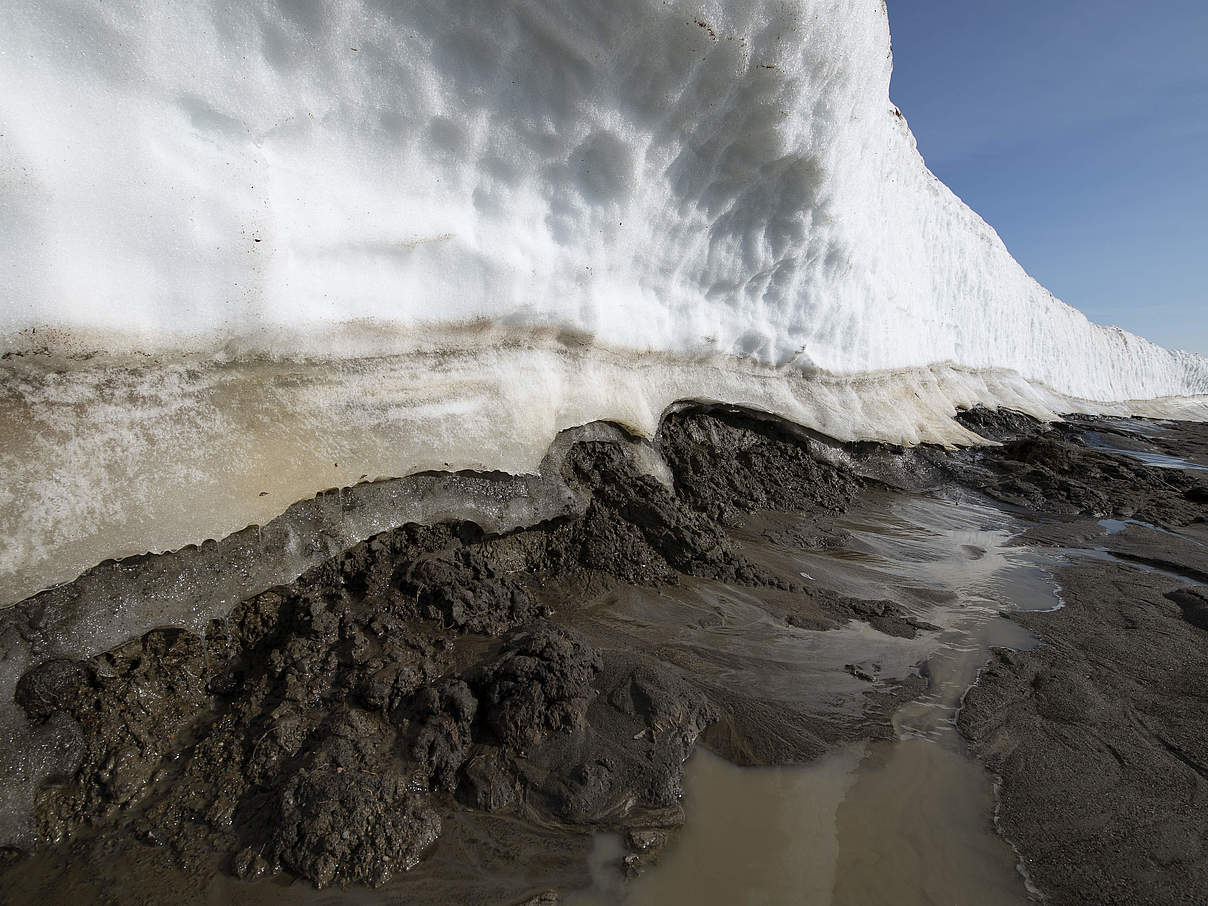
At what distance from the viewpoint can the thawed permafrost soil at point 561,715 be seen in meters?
1.56

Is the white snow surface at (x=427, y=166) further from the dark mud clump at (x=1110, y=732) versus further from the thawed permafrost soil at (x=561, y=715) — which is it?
the dark mud clump at (x=1110, y=732)

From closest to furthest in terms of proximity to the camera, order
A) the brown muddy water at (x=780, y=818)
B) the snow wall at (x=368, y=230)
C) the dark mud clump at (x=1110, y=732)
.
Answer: the brown muddy water at (x=780, y=818)
the dark mud clump at (x=1110, y=732)
the snow wall at (x=368, y=230)

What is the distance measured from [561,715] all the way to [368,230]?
1896mm

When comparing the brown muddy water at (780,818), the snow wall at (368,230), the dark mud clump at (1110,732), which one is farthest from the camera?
the snow wall at (368,230)

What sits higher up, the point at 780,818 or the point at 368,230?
the point at 368,230

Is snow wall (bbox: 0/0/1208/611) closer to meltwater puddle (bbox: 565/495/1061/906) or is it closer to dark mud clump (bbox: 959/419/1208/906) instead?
meltwater puddle (bbox: 565/495/1061/906)

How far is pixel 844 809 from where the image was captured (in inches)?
71.3

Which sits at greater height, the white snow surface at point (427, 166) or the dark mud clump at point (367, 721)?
the white snow surface at point (427, 166)

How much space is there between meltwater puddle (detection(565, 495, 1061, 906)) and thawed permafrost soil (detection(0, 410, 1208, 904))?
0.05 feet

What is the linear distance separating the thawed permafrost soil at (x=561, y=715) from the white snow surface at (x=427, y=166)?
85cm

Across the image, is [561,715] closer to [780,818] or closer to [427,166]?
[780,818]

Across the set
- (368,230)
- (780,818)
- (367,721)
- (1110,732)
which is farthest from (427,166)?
(1110,732)

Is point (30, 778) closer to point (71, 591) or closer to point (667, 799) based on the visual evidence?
point (71, 591)

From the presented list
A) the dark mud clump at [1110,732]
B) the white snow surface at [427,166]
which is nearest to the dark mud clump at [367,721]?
the dark mud clump at [1110,732]
